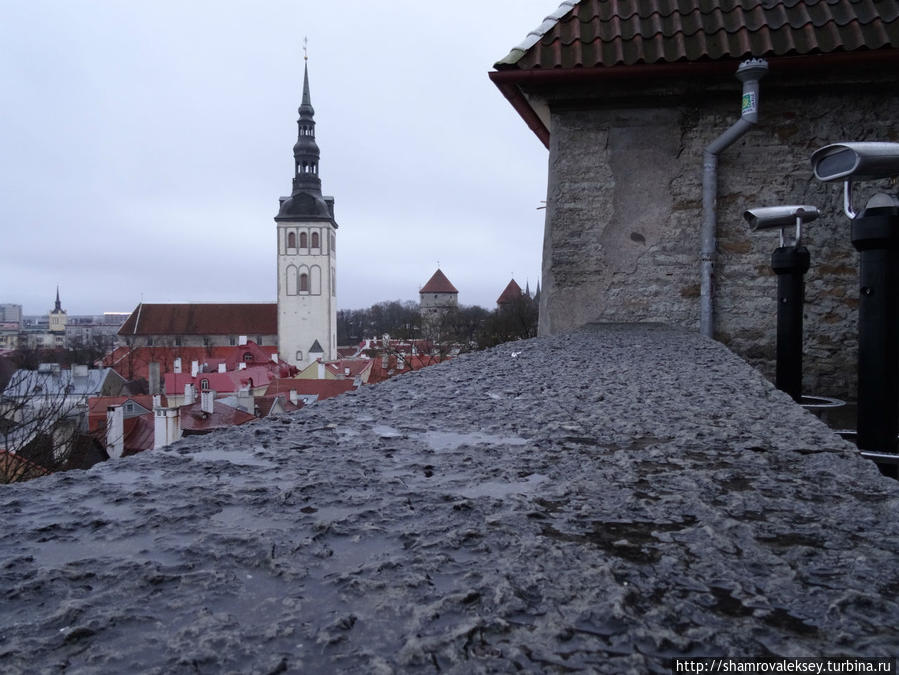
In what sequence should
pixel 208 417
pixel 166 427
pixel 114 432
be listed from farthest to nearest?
pixel 208 417 < pixel 166 427 < pixel 114 432

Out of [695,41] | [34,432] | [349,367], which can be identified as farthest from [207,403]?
[695,41]

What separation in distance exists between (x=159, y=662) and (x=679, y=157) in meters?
5.14

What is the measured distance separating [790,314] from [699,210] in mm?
1518

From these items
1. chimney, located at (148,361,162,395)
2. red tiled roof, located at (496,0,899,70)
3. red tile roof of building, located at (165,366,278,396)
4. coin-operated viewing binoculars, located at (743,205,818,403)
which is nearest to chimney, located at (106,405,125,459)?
red tile roof of building, located at (165,366,278,396)

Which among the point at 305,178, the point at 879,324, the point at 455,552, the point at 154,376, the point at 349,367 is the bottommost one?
the point at 154,376

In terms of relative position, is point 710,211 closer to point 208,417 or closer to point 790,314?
point 790,314

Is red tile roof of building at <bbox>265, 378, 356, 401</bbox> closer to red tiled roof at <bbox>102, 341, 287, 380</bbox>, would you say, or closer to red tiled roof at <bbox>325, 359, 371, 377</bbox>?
red tiled roof at <bbox>325, 359, 371, 377</bbox>

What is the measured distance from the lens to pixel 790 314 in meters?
3.83

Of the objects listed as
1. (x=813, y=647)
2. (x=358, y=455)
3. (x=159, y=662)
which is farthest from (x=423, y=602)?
(x=358, y=455)

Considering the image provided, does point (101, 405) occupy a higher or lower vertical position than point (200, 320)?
lower

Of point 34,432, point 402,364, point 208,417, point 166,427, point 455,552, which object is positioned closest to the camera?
point 455,552

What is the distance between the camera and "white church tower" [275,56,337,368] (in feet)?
184

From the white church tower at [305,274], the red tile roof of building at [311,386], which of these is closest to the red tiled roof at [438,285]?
the white church tower at [305,274]

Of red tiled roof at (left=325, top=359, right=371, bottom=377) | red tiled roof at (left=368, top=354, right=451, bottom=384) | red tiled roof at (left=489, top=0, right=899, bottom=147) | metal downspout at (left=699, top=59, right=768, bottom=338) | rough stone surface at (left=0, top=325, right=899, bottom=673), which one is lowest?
red tiled roof at (left=325, top=359, right=371, bottom=377)
